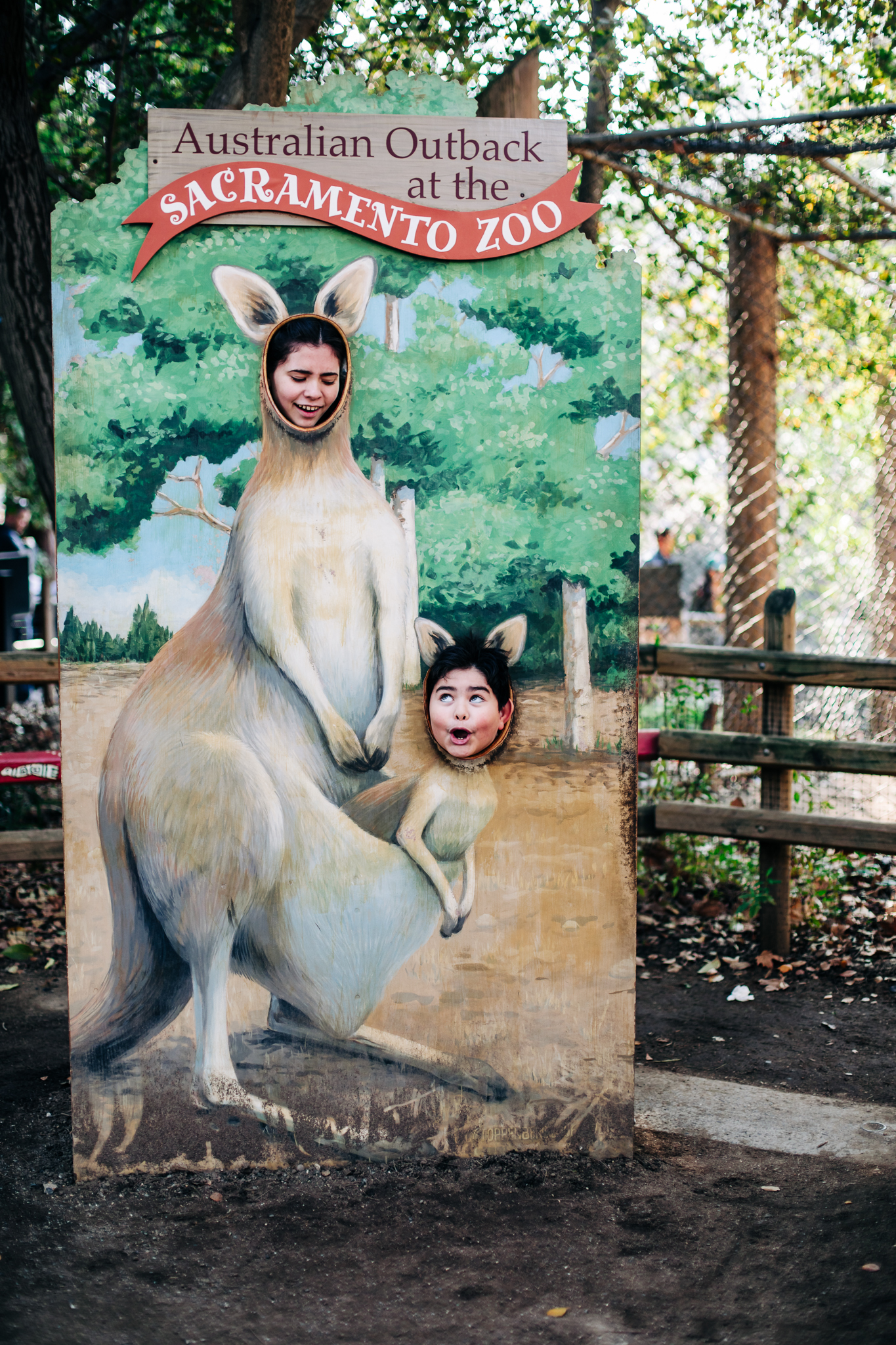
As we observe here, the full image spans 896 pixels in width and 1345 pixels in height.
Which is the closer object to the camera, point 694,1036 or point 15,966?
point 694,1036

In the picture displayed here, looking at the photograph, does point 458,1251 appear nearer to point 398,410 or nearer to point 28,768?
point 398,410

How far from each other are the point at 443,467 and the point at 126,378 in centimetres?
98

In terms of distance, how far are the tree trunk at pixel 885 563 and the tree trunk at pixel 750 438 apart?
71cm

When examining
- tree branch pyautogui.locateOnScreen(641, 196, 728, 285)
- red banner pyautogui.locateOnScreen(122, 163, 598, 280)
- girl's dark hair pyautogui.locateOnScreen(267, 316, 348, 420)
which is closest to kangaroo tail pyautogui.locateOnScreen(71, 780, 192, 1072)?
girl's dark hair pyautogui.locateOnScreen(267, 316, 348, 420)

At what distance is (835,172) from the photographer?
572cm

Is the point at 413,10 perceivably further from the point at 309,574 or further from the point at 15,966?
the point at 15,966

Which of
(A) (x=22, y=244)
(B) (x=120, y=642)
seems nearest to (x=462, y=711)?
(B) (x=120, y=642)

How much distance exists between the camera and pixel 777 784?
5738 millimetres

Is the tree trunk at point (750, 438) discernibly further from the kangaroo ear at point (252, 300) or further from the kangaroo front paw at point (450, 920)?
the kangaroo ear at point (252, 300)

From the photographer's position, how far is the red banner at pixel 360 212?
334 cm

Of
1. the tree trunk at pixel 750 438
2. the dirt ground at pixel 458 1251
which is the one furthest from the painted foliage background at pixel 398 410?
the tree trunk at pixel 750 438

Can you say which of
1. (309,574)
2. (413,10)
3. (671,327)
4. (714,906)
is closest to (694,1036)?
(714,906)

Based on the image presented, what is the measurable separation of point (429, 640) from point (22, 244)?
13.2ft

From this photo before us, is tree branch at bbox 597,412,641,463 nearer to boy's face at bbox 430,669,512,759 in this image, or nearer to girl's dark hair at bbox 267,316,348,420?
boy's face at bbox 430,669,512,759
